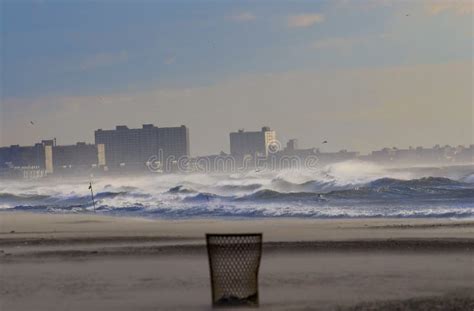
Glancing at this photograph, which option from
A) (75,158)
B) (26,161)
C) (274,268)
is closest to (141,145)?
(75,158)

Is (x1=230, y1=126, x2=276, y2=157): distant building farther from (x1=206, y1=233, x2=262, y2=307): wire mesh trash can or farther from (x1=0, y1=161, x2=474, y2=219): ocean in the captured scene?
(x1=206, y1=233, x2=262, y2=307): wire mesh trash can

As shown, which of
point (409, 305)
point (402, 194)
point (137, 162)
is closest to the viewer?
point (409, 305)

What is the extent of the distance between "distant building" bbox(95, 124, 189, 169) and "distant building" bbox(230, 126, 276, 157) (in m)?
11.9

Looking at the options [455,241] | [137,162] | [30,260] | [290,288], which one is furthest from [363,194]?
[137,162]

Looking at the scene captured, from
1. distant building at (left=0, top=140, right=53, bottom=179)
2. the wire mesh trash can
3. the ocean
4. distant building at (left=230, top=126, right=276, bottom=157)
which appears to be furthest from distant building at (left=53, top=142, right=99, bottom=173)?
the wire mesh trash can

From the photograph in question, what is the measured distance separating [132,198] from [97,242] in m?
25.8

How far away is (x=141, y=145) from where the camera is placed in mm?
137875

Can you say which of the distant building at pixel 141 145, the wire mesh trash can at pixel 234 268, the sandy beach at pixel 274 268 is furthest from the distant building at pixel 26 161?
the wire mesh trash can at pixel 234 268

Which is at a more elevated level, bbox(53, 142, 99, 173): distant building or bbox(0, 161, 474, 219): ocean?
bbox(53, 142, 99, 173): distant building

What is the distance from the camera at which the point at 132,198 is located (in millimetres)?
46938

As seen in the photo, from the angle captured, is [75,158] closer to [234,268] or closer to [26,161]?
[26,161]

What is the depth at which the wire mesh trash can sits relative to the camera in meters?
10.9

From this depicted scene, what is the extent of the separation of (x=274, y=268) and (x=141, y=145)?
12444cm

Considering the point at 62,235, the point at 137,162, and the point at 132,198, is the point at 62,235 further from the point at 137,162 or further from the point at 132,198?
the point at 137,162
